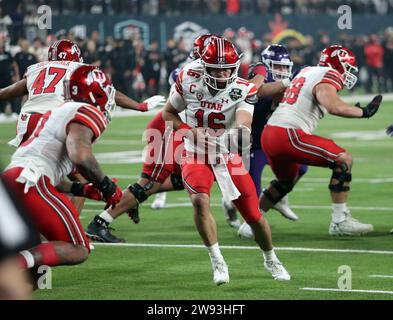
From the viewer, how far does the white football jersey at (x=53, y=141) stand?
6914mm

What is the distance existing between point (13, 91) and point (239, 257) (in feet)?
7.62

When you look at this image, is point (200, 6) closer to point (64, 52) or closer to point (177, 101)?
point (64, 52)

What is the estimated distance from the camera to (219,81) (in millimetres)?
8258

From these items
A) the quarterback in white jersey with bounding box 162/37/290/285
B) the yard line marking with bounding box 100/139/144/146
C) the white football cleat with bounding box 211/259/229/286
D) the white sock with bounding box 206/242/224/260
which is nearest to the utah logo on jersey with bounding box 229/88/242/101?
the quarterback in white jersey with bounding box 162/37/290/285

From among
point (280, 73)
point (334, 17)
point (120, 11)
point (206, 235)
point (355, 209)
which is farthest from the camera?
point (334, 17)

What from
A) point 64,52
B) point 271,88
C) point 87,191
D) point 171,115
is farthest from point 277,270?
point 64,52

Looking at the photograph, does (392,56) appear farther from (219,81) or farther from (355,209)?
(219,81)

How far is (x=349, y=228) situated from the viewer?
1020 cm

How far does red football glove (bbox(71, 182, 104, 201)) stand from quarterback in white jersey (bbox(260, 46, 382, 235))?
321 cm

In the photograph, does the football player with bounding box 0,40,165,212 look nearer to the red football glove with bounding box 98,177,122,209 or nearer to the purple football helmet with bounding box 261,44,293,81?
the purple football helmet with bounding box 261,44,293,81

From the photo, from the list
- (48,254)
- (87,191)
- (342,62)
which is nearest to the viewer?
(48,254)
